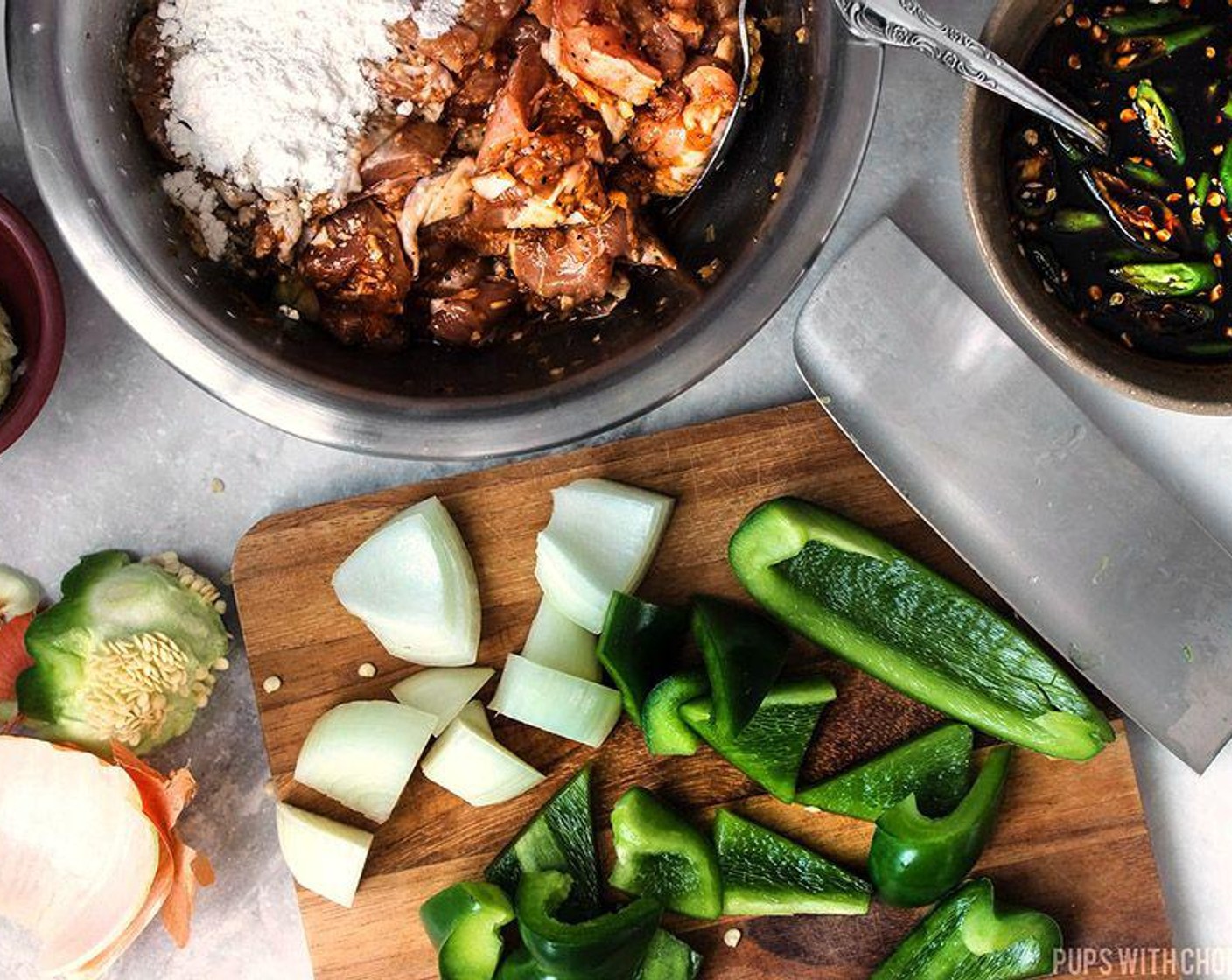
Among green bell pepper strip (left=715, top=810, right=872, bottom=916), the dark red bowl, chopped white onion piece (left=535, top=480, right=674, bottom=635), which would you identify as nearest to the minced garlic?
the dark red bowl

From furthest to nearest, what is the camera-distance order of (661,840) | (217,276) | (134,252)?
(661,840) → (217,276) → (134,252)

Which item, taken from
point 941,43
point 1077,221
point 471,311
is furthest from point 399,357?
point 1077,221

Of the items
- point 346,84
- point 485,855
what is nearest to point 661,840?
point 485,855

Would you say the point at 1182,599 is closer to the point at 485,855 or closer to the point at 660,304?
the point at 660,304

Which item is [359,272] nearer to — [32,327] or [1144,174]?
[32,327]

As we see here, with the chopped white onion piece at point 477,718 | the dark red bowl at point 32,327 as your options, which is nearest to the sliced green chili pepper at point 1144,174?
the chopped white onion piece at point 477,718

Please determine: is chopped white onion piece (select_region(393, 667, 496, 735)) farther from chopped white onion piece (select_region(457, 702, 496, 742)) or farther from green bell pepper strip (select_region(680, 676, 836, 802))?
green bell pepper strip (select_region(680, 676, 836, 802))
